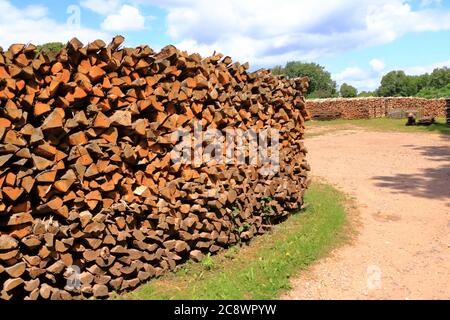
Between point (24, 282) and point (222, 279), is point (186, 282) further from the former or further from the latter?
point (24, 282)

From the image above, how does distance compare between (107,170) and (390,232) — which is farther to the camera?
(390,232)

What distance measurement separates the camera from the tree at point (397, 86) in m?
77.4

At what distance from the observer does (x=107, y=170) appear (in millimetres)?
3723

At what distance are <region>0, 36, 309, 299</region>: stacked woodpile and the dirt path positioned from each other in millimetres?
1431

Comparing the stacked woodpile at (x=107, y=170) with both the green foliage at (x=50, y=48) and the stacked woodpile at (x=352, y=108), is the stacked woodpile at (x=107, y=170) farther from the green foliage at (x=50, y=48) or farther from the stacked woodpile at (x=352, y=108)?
the stacked woodpile at (x=352, y=108)

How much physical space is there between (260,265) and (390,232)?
2.53 metres

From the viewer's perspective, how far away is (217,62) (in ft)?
16.5

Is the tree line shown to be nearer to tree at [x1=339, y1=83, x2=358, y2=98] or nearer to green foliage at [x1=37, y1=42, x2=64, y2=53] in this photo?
tree at [x1=339, y1=83, x2=358, y2=98]

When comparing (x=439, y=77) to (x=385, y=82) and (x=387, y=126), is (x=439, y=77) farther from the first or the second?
(x=387, y=126)

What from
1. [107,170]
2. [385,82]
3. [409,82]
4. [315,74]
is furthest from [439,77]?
[107,170]

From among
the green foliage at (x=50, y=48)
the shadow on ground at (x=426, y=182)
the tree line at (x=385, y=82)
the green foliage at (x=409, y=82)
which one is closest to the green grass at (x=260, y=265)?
the green foliage at (x=50, y=48)

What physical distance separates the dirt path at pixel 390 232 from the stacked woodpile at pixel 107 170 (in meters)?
1.43
